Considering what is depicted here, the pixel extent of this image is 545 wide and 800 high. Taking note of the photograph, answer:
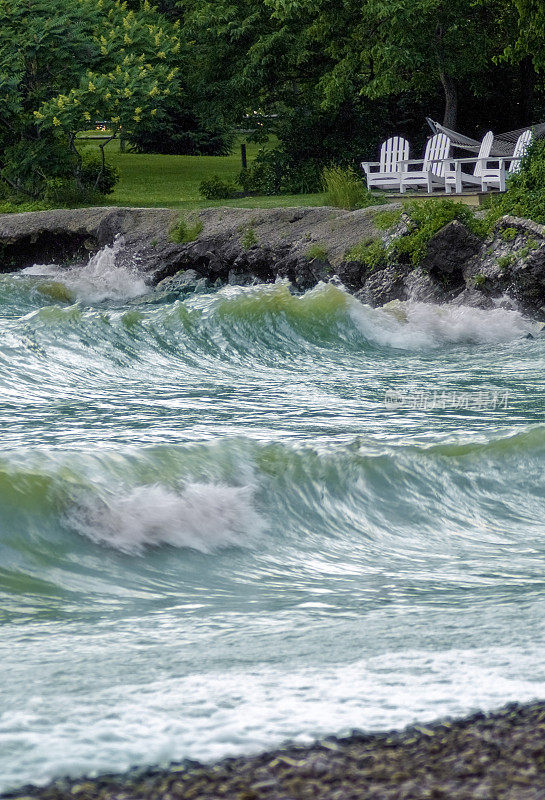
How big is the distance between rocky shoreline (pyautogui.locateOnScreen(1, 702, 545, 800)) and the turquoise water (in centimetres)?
9

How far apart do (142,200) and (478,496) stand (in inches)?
604

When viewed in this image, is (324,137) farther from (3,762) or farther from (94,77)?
(3,762)

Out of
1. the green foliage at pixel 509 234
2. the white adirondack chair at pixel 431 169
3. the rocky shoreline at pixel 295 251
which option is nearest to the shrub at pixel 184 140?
the white adirondack chair at pixel 431 169

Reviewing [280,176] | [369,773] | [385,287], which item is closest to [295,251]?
[385,287]

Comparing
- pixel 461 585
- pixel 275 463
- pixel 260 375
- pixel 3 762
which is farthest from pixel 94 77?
pixel 3 762

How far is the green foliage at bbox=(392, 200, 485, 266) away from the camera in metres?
12.2

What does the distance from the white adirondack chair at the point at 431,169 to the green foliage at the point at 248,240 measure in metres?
4.20

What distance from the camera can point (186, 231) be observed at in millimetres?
14617

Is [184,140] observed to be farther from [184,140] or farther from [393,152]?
[393,152]

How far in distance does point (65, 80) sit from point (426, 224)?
1016 centimetres

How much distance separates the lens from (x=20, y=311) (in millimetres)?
13039

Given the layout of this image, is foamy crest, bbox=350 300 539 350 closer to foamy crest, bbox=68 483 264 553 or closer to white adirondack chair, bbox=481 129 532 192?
white adirondack chair, bbox=481 129 532 192

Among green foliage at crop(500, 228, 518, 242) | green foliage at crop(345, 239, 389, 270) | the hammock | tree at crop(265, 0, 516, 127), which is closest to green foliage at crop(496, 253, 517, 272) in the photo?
green foliage at crop(500, 228, 518, 242)

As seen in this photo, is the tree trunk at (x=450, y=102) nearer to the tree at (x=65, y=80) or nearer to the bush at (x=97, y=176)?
the tree at (x=65, y=80)
